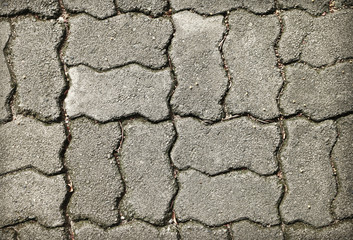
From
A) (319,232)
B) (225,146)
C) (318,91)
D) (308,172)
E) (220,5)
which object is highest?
(220,5)

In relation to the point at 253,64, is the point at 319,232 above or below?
below

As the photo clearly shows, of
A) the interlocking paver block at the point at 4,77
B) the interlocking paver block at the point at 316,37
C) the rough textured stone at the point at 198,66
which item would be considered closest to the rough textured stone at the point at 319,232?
the rough textured stone at the point at 198,66

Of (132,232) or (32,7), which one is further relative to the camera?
(32,7)

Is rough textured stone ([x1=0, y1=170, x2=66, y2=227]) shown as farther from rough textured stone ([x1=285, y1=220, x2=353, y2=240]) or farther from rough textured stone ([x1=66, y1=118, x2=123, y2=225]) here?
rough textured stone ([x1=285, y1=220, x2=353, y2=240])

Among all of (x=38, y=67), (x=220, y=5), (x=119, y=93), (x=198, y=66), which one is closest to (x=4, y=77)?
(x=38, y=67)

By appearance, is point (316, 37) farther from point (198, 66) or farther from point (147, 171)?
point (147, 171)

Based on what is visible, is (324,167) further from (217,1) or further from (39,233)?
(39,233)

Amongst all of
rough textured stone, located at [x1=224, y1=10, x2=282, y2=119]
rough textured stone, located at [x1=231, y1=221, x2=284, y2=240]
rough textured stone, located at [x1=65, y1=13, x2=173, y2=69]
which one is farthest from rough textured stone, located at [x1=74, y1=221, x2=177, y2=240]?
rough textured stone, located at [x1=65, y1=13, x2=173, y2=69]
